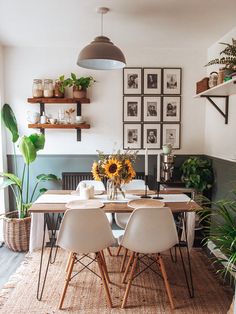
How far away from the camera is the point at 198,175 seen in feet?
10.8

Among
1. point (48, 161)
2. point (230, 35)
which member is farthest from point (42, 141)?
point (230, 35)

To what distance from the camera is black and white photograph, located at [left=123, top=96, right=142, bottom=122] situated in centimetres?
373

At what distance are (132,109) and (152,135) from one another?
0.45 m

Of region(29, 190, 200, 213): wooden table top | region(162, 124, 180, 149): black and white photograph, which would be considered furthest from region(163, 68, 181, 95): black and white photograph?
region(29, 190, 200, 213): wooden table top

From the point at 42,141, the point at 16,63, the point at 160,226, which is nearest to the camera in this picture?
the point at 160,226

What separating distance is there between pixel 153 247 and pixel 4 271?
1.67 meters

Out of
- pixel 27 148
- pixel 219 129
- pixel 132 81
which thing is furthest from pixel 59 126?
pixel 219 129

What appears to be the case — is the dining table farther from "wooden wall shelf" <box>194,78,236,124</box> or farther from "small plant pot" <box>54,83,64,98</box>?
"small plant pot" <box>54,83,64,98</box>

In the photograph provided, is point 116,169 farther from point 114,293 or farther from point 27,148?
point 27,148

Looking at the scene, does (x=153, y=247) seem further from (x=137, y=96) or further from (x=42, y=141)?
(x=137, y=96)

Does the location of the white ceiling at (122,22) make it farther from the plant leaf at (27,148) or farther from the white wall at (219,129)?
the plant leaf at (27,148)

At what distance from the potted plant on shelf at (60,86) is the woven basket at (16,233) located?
63.5 inches

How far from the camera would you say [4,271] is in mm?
2818

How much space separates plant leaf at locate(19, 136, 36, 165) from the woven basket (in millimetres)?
732
